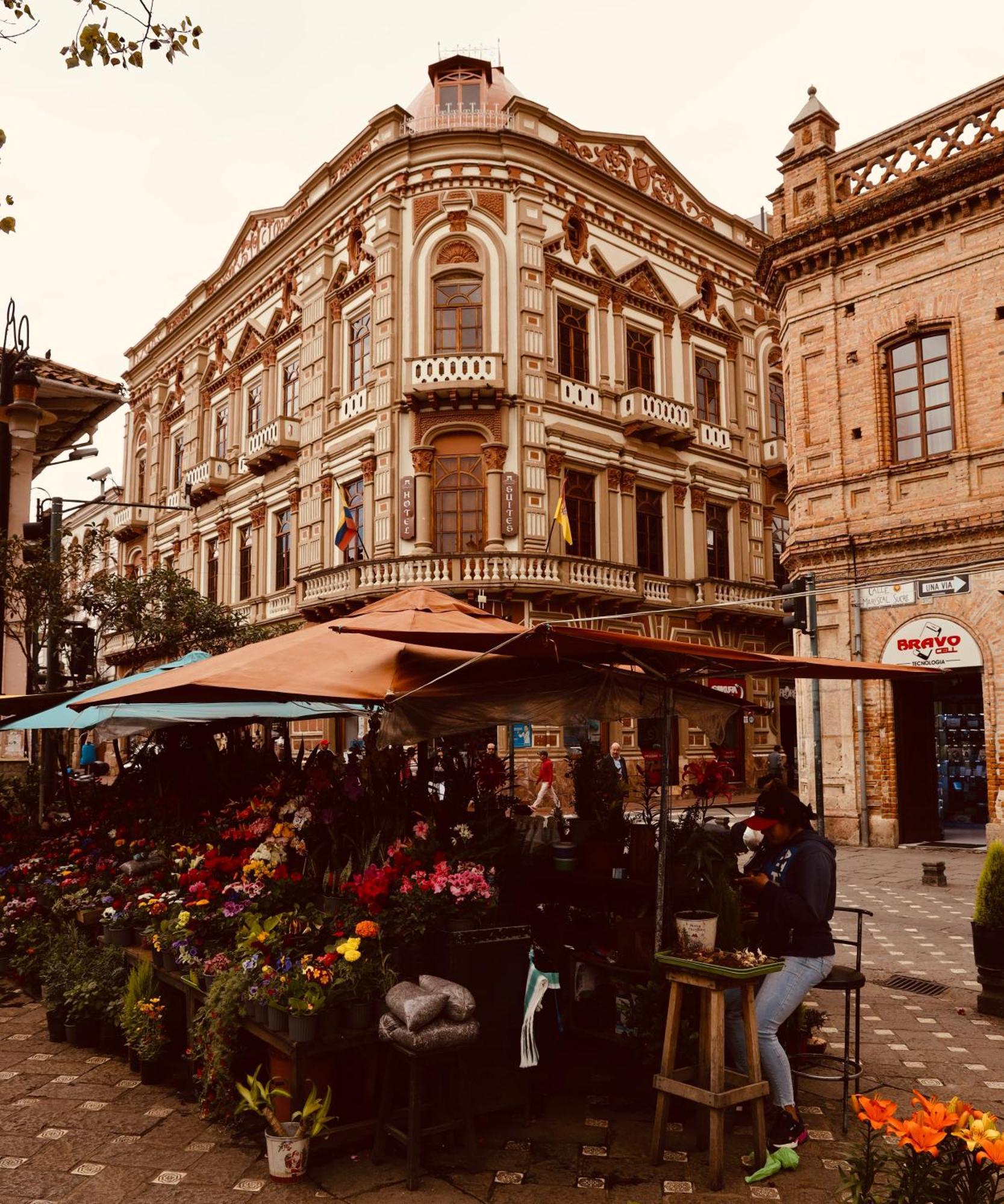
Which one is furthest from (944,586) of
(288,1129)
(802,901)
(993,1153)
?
(993,1153)

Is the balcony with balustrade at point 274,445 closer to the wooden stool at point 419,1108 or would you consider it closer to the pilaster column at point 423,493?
the pilaster column at point 423,493

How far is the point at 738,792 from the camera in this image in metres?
26.6

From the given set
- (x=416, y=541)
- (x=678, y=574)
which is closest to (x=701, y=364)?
(x=678, y=574)

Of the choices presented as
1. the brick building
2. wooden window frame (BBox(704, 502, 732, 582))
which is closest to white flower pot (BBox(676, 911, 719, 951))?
the brick building

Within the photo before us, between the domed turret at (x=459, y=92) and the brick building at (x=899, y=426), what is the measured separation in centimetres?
1108

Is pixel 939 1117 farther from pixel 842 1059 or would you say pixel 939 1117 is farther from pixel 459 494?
pixel 459 494

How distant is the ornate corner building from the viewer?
77.5 feet

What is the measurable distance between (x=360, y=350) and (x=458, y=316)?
9.92 feet

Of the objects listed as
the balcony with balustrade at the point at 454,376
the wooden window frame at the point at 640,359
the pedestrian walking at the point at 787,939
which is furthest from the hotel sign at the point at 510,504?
the pedestrian walking at the point at 787,939

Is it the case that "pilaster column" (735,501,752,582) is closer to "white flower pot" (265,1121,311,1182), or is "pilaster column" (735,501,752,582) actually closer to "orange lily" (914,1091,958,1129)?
"white flower pot" (265,1121,311,1182)

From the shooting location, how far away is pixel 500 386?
914 inches

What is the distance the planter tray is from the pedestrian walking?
0.22m

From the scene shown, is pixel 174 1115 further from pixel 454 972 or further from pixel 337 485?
pixel 337 485

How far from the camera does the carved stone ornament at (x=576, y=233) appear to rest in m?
25.4
